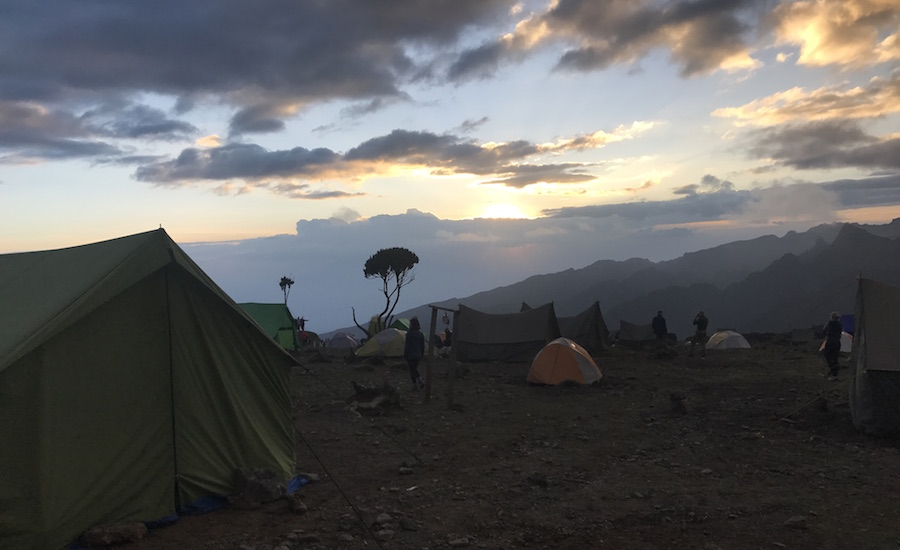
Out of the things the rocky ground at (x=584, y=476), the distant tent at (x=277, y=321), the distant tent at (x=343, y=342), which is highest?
the distant tent at (x=277, y=321)

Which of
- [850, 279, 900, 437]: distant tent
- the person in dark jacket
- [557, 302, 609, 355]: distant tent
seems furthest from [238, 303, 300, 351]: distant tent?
[850, 279, 900, 437]: distant tent

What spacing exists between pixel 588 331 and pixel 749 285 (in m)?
93.1

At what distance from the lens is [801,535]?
6582 mm

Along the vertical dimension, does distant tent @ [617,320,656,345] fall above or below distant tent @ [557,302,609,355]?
below

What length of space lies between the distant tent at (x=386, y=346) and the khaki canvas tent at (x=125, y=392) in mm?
19449

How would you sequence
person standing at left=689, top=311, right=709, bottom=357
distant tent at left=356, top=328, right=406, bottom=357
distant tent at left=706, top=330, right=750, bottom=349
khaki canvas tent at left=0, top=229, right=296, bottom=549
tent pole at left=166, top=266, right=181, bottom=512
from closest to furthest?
1. khaki canvas tent at left=0, top=229, right=296, bottom=549
2. tent pole at left=166, top=266, right=181, bottom=512
3. person standing at left=689, top=311, right=709, bottom=357
4. distant tent at left=356, top=328, right=406, bottom=357
5. distant tent at left=706, top=330, right=750, bottom=349

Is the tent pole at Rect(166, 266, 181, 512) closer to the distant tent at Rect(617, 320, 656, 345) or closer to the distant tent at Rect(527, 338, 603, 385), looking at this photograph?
the distant tent at Rect(527, 338, 603, 385)

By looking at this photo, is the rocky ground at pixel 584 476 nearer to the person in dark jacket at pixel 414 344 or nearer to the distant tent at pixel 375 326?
the person in dark jacket at pixel 414 344

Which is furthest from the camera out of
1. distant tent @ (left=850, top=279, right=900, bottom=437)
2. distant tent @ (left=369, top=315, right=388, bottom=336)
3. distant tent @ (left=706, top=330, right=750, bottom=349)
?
distant tent @ (left=369, top=315, right=388, bottom=336)

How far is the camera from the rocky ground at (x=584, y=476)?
21.8ft

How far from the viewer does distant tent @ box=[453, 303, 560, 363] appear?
→ 81.7 ft

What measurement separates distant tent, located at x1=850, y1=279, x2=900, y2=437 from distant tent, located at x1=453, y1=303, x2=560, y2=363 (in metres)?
13.6

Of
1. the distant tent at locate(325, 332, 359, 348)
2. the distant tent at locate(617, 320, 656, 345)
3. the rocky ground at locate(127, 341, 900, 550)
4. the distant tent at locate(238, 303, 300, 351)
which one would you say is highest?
the distant tent at locate(238, 303, 300, 351)

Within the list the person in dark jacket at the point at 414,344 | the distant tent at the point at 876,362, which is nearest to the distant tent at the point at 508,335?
the person in dark jacket at the point at 414,344
